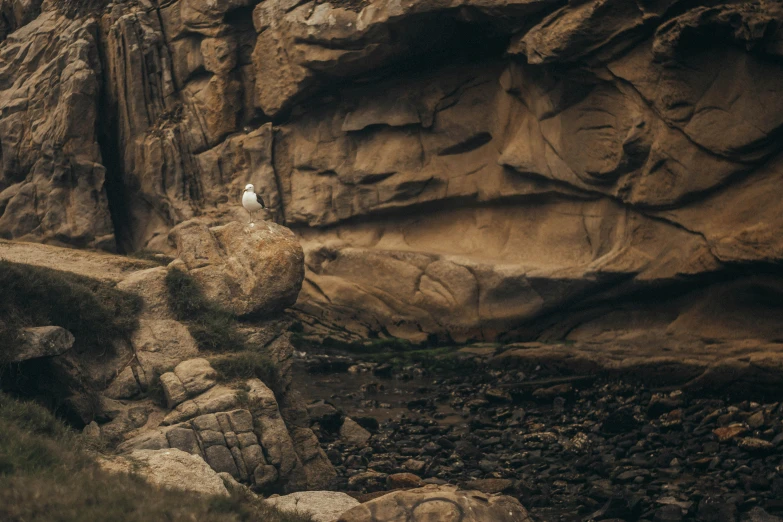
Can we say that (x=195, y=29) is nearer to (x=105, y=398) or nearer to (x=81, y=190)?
(x=81, y=190)

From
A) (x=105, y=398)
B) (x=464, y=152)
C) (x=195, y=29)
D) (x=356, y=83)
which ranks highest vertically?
(x=195, y=29)

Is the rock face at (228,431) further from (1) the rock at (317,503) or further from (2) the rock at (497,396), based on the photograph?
(2) the rock at (497,396)

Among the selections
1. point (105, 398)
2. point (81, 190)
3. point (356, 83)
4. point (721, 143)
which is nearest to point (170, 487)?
point (105, 398)

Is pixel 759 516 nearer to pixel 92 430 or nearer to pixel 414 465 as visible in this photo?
pixel 414 465

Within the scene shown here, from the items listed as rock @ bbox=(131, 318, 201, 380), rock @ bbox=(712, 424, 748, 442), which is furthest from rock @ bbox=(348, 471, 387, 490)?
rock @ bbox=(712, 424, 748, 442)

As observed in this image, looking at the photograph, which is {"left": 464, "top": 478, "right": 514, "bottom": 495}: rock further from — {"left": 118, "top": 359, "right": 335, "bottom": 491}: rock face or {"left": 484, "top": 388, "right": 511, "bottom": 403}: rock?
{"left": 484, "top": 388, "right": 511, "bottom": 403}: rock

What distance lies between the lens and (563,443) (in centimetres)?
2050

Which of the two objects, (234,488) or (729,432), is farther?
(729,432)

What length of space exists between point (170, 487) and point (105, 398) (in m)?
4.84

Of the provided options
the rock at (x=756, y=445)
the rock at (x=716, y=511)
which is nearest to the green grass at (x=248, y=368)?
the rock at (x=716, y=511)

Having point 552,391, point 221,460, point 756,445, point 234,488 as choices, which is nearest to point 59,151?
point 552,391

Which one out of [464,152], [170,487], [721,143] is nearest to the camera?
[170,487]

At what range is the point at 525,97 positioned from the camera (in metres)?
29.3

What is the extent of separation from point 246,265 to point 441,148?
13347mm
